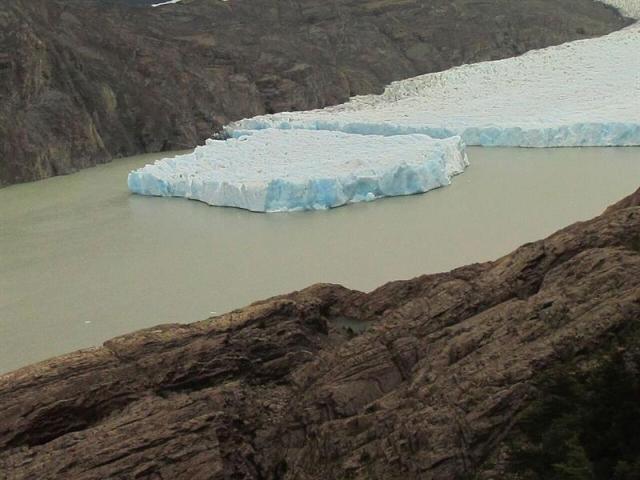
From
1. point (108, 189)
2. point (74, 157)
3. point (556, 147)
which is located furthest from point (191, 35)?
point (556, 147)

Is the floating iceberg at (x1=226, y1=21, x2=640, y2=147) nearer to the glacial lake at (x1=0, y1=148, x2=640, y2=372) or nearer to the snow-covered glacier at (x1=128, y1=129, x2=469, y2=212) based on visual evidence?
the glacial lake at (x1=0, y1=148, x2=640, y2=372)

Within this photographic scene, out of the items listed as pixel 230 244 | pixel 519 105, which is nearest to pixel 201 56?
pixel 519 105

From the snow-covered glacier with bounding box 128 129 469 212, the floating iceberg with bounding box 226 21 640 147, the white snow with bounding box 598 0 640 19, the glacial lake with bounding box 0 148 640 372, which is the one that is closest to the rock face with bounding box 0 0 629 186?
the white snow with bounding box 598 0 640 19

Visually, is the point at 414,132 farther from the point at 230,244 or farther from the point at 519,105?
the point at 230,244

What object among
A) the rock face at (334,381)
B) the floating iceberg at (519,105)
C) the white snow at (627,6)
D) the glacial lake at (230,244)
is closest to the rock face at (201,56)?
the white snow at (627,6)

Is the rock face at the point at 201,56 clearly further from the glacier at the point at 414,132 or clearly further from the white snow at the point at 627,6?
the glacier at the point at 414,132

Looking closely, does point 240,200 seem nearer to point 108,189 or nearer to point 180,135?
point 108,189
